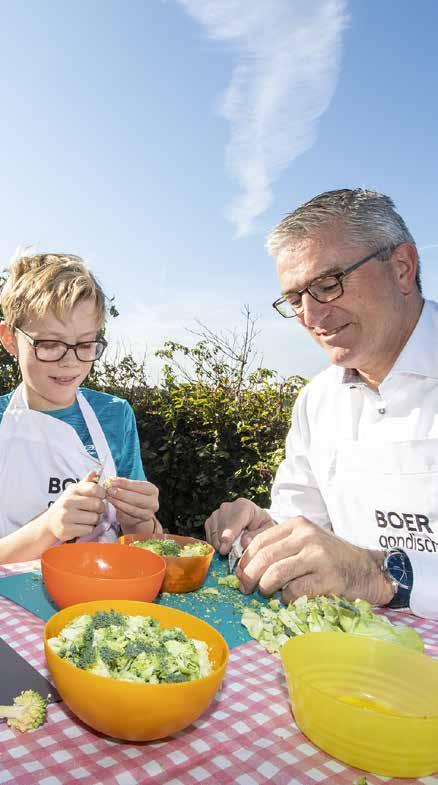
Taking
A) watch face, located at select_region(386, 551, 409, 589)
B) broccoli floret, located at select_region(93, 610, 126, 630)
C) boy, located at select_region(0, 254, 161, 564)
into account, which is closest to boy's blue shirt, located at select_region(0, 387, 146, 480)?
boy, located at select_region(0, 254, 161, 564)

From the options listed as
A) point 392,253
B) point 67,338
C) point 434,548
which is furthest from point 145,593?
point 392,253

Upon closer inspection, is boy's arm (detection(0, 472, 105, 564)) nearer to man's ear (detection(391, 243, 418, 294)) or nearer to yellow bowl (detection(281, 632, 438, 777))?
yellow bowl (detection(281, 632, 438, 777))

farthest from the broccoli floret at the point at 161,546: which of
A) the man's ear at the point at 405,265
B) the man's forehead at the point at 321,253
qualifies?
the man's ear at the point at 405,265

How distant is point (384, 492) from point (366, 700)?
133 centimetres

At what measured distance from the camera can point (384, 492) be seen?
8.02 ft

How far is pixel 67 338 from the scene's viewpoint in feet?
8.46

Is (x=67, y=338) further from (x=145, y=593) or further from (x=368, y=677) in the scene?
(x=368, y=677)

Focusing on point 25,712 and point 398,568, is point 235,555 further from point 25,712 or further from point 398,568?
point 25,712

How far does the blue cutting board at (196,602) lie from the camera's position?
1.59 m

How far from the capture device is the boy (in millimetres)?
2572

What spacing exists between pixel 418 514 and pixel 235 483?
124 inches

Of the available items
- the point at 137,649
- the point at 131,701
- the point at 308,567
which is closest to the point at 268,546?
the point at 308,567

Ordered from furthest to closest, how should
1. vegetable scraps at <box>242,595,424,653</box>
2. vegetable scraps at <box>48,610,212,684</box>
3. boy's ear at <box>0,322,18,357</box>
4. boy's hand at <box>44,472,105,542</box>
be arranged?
1. boy's ear at <box>0,322,18,357</box>
2. boy's hand at <box>44,472,105,542</box>
3. vegetable scraps at <box>242,595,424,653</box>
4. vegetable scraps at <box>48,610,212,684</box>

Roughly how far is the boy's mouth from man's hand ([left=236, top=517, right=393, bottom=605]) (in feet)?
4.15
